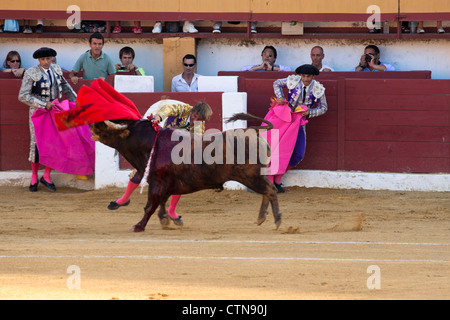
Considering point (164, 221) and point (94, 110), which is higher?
point (94, 110)

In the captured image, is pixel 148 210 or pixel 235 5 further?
pixel 235 5

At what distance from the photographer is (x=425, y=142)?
30.8 feet

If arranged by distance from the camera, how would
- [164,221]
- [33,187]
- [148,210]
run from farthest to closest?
1. [33,187]
2. [164,221]
3. [148,210]

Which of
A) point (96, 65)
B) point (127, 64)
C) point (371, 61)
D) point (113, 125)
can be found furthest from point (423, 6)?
point (113, 125)

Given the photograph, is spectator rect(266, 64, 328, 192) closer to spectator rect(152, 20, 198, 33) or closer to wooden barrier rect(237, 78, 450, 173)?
wooden barrier rect(237, 78, 450, 173)

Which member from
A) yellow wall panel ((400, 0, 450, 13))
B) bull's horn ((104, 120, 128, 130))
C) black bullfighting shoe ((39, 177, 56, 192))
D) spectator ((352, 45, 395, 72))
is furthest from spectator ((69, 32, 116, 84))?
yellow wall panel ((400, 0, 450, 13))

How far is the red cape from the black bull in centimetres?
7

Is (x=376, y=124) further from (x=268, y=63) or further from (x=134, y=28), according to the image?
(x=134, y=28)

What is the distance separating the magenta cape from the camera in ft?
29.8

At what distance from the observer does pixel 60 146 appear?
9.45m

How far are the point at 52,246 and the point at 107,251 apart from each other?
17.7 inches

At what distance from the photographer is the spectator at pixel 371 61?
1031cm

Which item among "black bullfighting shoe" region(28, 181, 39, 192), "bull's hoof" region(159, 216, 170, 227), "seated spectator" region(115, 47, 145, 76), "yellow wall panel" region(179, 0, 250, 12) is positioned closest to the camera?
"bull's hoof" region(159, 216, 170, 227)

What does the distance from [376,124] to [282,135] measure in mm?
1103
